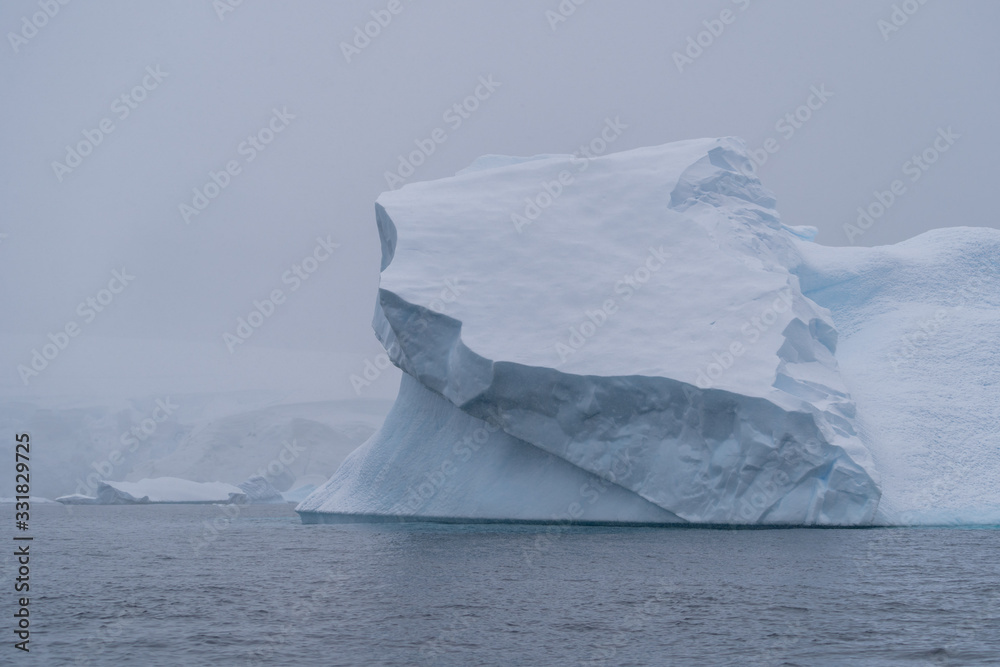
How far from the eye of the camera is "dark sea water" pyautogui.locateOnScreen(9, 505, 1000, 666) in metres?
6.55

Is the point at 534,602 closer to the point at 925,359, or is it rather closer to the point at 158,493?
the point at 925,359

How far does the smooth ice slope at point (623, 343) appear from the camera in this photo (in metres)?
15.2

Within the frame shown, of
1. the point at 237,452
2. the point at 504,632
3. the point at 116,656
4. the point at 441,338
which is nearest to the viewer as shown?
the point at 116,656

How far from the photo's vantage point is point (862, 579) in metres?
9.39

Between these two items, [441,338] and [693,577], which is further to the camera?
[441,338]

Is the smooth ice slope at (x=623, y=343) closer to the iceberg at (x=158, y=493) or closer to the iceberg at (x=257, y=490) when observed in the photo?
the iceberg at (x=257, y=490)

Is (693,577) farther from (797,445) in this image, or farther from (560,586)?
(797,445)

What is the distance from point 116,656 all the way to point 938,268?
19.7 meters

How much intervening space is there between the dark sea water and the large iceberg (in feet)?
4.88

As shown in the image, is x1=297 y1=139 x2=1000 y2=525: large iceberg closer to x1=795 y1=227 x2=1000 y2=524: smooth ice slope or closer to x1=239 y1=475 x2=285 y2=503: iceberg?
x1=795 y1=227 x2=1000 y2=524: smooth ice slope

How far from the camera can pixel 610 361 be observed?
51.3ft

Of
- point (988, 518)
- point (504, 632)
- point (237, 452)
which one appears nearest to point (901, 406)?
point (988, 518)

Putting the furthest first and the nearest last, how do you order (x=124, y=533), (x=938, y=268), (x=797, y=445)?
1. (x=938, y=268)
2. (x=124, y=533)
3. (x=797, y=445)

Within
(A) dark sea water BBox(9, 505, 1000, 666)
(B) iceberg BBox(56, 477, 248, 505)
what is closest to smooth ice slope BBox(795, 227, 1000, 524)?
(A) dark sea water BBox(9, 505, 1000, 666)
